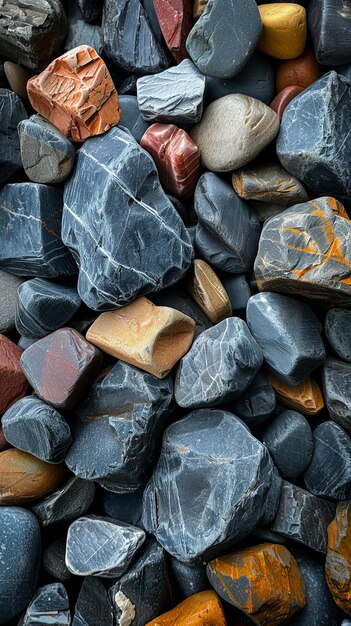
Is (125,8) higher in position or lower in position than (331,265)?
higher

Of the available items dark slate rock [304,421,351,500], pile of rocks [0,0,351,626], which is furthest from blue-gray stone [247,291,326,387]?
dark slate rock [304,421,351,500]

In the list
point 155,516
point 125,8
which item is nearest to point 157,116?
point 125,8

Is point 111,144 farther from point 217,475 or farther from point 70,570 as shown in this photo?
point 70,570

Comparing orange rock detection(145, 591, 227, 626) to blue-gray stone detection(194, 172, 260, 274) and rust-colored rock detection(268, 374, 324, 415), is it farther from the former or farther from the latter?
blue-gray stone detection(194, 172, 260, 274)

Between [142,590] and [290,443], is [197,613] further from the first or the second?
[290,443]

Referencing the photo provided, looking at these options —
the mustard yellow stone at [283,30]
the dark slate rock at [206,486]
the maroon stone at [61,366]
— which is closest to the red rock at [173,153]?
the mustard yellow stone at [283,30]

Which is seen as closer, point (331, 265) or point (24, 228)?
point (331, 265)

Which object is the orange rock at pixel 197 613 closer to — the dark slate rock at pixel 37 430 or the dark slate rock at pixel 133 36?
the dark slate rock at pixel 37 430
